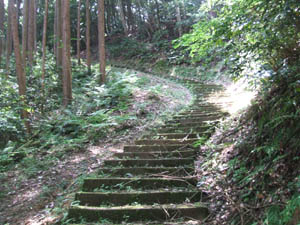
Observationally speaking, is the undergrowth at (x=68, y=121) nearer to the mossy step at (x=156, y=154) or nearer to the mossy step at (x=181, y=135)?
the mossy step at (x=181, y=135)

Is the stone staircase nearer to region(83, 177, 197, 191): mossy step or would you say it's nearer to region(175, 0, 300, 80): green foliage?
region(83, 177, 197, 191): mossy step

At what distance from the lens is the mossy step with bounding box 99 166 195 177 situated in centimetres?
504

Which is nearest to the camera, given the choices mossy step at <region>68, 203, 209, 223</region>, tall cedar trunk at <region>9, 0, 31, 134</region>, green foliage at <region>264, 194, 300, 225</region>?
green foliage at <region>264, 194, 300, 225</region>

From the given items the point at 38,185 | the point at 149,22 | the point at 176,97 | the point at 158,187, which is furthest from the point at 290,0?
the point at 149,22

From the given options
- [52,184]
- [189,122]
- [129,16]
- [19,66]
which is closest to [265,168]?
[189,122]

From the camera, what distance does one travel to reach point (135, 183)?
16.0 feet

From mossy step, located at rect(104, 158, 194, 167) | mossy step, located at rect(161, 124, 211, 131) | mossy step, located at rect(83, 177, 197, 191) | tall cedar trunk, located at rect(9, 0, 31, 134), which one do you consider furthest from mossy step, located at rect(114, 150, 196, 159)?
tall cedar trunk, located at rect(9, 0, 31, 134)

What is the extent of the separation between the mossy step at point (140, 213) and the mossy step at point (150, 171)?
3.07 feet

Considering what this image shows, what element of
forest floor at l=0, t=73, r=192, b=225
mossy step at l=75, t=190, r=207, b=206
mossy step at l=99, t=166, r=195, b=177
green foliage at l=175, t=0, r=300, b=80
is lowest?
forest floor at l=0, t=73, r=192, b=225

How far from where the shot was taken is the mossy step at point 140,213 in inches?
154

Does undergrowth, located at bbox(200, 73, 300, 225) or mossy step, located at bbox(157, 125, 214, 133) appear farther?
mossy step, located at bbox(157, 125, 214, 133)

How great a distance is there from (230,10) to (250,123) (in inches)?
81.3

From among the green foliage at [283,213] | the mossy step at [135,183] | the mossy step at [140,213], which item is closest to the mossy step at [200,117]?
the mossy step at [135,183]

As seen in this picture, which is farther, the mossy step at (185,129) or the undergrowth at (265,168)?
the mossy step at (185,129)
